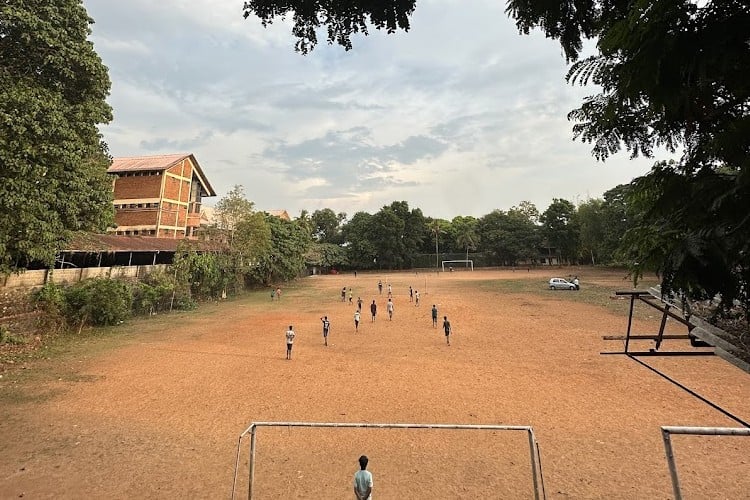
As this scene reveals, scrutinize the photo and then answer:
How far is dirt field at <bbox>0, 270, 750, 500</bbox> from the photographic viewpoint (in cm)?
651

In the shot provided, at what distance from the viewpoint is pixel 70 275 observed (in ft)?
66.7

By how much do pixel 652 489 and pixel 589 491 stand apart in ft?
3.29

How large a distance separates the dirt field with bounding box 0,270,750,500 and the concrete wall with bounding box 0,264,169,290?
4.06m

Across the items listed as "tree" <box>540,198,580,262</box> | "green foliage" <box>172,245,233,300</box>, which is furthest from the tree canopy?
"tree" <box>540,198,580,262</box>

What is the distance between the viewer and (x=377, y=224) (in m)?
69.1

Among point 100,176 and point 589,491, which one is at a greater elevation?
point 100,176

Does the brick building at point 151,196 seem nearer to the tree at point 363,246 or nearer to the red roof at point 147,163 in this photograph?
the red roof at point 147,163

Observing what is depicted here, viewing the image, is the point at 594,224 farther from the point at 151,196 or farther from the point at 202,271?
the point at 151,196

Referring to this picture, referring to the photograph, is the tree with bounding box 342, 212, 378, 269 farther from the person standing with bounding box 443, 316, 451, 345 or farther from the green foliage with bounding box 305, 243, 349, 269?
the person standing with bounding box 443, 316, 451, 345

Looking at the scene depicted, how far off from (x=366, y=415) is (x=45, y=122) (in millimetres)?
13853

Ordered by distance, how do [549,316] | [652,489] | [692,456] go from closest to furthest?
[652,489]
[692,456]
[549,316]

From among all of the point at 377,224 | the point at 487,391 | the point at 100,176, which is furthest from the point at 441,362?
the point at 377,224

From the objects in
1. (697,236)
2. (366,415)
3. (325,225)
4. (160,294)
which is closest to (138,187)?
(160,294)

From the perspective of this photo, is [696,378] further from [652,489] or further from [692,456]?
[652,489]
